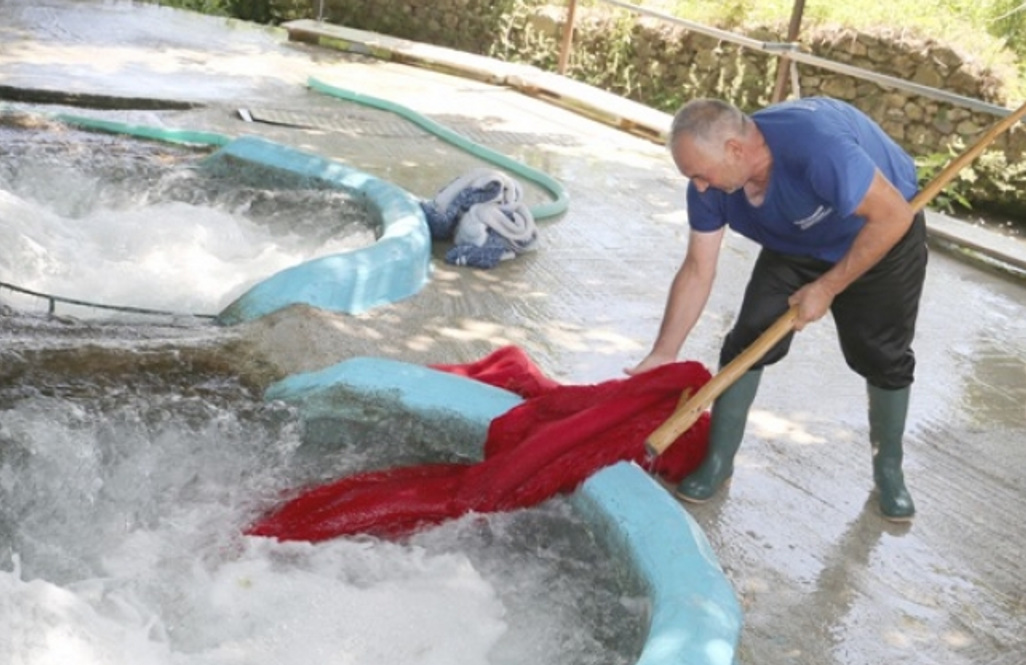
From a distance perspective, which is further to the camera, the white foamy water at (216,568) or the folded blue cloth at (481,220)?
the folded blue cloth at (481,220)

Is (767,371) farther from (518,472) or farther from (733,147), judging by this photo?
(733,147)

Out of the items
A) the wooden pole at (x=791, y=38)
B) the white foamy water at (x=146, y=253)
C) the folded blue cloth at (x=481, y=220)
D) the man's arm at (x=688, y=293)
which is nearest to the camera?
the man's arm at (x=688, y=293)

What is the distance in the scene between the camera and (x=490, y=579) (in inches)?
148

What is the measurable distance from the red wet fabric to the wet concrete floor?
1.34 ft

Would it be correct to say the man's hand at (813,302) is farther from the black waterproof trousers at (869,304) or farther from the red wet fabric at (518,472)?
the red wet fabric at (518,472)

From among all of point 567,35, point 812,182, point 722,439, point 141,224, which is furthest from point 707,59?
point 812,182

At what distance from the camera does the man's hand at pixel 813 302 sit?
3.66m

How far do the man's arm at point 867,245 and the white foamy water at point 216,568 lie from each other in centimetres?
106

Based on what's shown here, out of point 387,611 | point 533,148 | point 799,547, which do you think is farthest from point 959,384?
point 533,148

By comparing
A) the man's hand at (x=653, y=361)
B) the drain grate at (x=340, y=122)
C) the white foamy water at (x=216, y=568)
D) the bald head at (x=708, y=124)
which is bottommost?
the white foamy water at (x=216, y=568)

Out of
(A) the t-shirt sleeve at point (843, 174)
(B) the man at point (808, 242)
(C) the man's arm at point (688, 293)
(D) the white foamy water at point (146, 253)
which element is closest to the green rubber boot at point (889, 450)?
(B) the man at point (808, 242)

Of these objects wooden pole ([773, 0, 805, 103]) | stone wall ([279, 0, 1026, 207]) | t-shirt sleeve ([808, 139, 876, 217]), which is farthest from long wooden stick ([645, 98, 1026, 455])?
stone wall ([279, 0, 1026, 207])

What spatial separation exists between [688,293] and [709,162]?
2.27ft

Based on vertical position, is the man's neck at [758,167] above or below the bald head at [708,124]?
below
